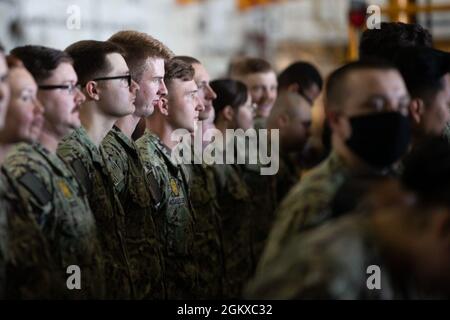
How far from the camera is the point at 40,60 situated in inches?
200

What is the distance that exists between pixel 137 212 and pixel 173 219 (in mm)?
379

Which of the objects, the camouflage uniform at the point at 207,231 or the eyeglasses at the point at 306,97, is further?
the eyeglasses at the point at 306,97

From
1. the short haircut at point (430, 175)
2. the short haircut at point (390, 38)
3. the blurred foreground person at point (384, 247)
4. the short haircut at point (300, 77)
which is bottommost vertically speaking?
the blurred foreground person at point (384, 247)

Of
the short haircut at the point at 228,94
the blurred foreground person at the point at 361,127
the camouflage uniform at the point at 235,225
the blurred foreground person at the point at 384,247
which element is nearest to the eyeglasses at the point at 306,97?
the short haircut at the point at 228,94

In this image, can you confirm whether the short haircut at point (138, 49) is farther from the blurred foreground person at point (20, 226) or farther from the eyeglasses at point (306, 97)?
the eyeglasses at point (306, 97)

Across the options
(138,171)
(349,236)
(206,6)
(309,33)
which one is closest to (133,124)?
(138,171)

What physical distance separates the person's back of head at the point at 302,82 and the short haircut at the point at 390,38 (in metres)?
2.09

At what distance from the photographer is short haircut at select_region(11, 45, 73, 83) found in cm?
505

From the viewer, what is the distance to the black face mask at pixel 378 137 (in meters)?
4.61

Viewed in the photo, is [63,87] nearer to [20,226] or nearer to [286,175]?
[20,226]

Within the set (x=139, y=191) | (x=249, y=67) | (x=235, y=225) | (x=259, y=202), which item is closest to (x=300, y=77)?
(x=249, y=67)

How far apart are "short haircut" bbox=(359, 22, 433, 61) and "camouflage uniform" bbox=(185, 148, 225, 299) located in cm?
127

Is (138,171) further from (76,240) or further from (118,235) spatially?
(76,240)
